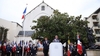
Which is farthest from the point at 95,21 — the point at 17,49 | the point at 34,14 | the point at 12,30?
the point at 17,49

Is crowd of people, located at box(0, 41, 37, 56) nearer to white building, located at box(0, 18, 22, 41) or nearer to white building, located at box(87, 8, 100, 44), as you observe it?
white building, located at box(0, 18, 22, 41)

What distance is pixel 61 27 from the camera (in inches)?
1037

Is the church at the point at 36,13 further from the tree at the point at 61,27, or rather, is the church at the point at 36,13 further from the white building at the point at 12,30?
the tree at the point at 61,27

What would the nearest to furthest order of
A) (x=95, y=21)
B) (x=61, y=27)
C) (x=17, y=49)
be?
(x=17, y=49), (x=61, y=27), (x=95, y=21)

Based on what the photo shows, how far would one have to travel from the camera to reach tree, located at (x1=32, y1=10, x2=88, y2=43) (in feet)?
85.6

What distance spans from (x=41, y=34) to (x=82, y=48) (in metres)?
17.2

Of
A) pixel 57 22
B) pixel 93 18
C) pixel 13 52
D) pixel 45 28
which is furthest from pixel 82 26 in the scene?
pixel 93 18

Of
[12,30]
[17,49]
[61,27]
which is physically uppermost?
[12,30]

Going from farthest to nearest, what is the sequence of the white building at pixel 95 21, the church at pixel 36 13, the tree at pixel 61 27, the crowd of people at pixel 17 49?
the white building at pixel 95 21 → the church at pixel 36 13 → the tree at pixel 61 27 → the crowd of people at pixel 17 49

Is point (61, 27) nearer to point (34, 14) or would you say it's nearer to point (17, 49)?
point (17, 49)

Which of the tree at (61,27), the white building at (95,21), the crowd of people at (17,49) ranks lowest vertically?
the crowd of people at (17,49)

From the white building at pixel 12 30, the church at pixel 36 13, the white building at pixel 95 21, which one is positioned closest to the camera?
the white building at pixel 12 30

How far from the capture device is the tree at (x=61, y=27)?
26.1 m

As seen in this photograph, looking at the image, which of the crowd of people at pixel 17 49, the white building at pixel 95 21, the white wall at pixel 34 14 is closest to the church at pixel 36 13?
the white wall at pixel 34 14
